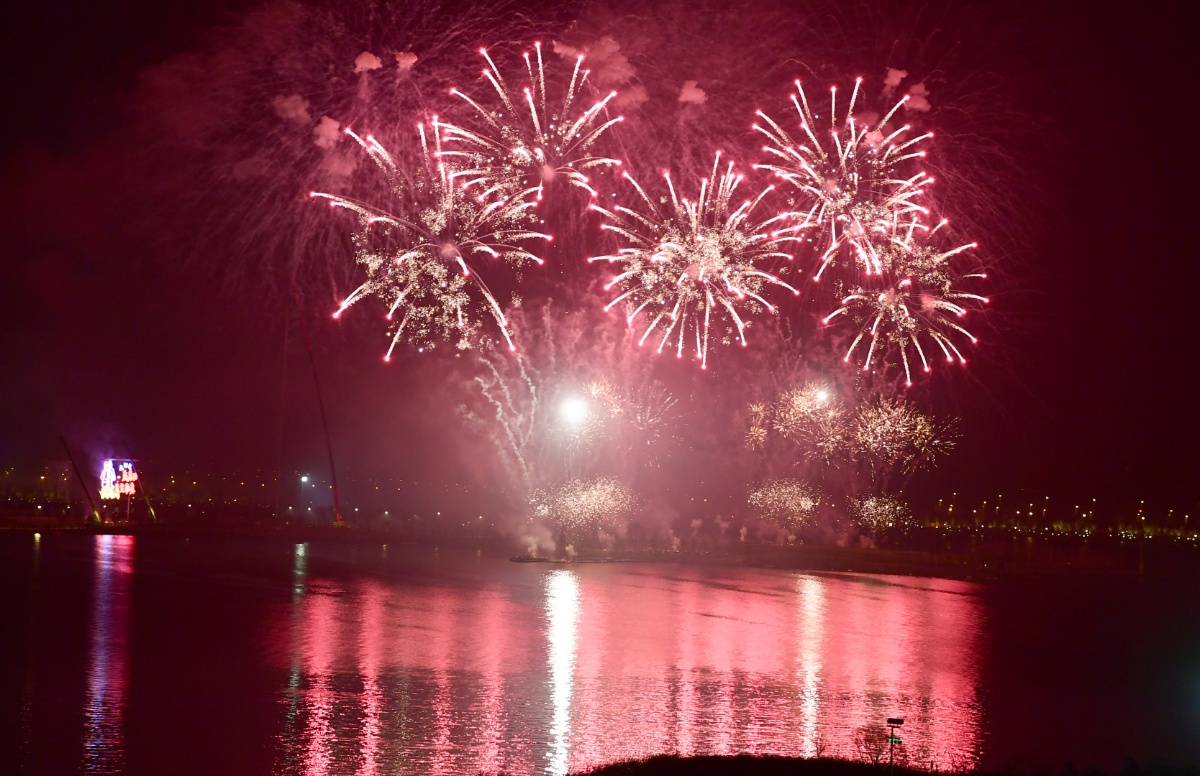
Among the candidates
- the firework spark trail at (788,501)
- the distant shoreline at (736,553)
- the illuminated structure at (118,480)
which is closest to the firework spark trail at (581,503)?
the distant shoreline at (736,553)

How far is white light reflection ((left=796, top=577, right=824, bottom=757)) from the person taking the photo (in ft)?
44.2

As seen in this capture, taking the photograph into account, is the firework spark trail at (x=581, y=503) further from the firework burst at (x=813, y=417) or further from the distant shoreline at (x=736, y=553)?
the firework burst at (x=813, y=417)

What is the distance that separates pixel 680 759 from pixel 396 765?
117 inches

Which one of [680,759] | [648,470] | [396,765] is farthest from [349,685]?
[648,470]

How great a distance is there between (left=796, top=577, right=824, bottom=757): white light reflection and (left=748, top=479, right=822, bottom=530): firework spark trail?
42.0 ft

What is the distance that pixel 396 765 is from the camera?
11156 mm

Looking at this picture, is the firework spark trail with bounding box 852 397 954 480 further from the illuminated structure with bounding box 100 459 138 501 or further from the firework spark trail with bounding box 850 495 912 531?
the illuminated structure with bounding box 100 459 138 501

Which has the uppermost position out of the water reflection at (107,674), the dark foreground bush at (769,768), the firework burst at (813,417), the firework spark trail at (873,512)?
the firework burst at (813,417)

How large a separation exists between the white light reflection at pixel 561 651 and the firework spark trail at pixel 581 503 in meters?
7.18

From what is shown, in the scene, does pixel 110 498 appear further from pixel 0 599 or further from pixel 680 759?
pixel 680 759

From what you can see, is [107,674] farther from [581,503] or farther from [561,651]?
[581,503]

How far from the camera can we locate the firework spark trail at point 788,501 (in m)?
47.4

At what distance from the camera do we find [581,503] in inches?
1727

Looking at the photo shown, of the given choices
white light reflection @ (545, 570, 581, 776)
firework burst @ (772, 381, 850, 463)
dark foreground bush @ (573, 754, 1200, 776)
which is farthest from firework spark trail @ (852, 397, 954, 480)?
dark foreground bush @ (573, 754, 1200, 776)
